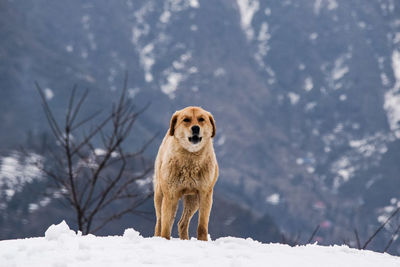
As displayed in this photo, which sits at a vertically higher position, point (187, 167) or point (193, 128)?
point (193, 128)

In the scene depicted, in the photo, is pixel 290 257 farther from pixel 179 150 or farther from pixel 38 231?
pixel 38 231

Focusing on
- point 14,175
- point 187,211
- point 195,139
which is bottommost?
point 187,211

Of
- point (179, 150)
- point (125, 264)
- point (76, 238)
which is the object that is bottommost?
point (125, 264)

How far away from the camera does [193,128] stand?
776 centimetres

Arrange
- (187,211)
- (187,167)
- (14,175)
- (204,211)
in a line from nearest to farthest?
(187,167)
(204,211)
(187,211)
(14,175)

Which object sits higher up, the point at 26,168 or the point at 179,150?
the point at 26,168

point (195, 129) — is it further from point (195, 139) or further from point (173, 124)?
point (173, 124)

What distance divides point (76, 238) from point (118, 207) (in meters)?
192

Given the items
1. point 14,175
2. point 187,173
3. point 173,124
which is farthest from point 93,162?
point 14,175

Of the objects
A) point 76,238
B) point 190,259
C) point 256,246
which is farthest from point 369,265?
point 76,238

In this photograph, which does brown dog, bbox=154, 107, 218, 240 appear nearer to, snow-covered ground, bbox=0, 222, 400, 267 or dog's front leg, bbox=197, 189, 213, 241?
dog's front leg, bbox=197, 189, 213, 241

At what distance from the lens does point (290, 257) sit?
6.61m

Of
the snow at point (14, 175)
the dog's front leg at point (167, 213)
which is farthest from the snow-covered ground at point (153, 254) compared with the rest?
the snow at point (14, 175)

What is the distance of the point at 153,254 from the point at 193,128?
2234 millimetres
